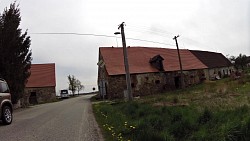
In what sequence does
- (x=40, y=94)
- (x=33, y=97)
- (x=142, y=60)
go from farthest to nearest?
(x=40, y=94), (x=33, y=97), (x=142, y=60)

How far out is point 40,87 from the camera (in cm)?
5206

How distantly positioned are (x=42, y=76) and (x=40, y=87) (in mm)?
3624

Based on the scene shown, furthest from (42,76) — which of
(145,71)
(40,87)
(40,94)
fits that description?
(145,71)

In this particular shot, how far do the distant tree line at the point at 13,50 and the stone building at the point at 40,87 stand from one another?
21343 millimetres

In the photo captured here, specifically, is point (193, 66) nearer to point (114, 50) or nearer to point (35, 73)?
point (114, 50)

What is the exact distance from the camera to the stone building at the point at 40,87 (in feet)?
167

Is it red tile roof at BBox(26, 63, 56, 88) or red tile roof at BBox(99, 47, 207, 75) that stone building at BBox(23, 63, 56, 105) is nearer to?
red tile roof at BBox(26, 63, 56, 88)

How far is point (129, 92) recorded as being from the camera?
2509 centimetres

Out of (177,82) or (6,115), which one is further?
(177,82)

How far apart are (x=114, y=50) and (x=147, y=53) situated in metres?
5.93

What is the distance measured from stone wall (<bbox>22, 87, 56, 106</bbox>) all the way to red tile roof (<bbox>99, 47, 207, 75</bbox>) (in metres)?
12.3

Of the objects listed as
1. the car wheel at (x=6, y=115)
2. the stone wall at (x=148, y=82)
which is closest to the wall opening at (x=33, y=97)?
the stone wall at (x=148, y=82)

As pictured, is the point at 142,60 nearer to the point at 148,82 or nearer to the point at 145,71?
the point at 145,71

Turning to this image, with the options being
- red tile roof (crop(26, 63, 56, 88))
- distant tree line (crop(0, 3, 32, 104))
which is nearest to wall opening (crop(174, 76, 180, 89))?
red tile roof (crop(26, 63, 56, 88))
